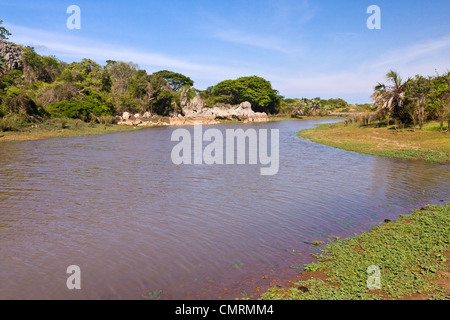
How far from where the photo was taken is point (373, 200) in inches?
438

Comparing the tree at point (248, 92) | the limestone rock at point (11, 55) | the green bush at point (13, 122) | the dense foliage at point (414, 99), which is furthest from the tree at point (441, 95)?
the limestone rock at point (11, 55)

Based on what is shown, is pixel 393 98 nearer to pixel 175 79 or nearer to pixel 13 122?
pixel 13 122

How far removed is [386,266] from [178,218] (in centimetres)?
580

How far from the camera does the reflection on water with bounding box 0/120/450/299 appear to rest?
6102 millimetres

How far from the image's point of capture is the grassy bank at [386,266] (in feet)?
17.2

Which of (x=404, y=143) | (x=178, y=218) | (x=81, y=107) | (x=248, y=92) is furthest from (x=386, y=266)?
(x=248, y=92)

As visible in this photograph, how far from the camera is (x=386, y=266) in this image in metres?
6.12

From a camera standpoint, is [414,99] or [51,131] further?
[51,131]

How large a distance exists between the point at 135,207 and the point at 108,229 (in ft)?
6.47

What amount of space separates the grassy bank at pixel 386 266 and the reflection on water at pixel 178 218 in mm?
669

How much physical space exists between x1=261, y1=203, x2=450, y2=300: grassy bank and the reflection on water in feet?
2.20

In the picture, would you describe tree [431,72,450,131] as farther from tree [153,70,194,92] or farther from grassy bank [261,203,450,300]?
tree [153,70,194,92]

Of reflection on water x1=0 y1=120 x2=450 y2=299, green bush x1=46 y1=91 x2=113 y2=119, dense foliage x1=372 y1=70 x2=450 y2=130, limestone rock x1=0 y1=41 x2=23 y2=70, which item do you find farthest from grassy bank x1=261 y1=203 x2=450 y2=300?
limestone rock x1=0 y1=41 x2=23 y2=70

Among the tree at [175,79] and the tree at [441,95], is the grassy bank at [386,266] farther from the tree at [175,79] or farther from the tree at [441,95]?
the tree at [175,79]
